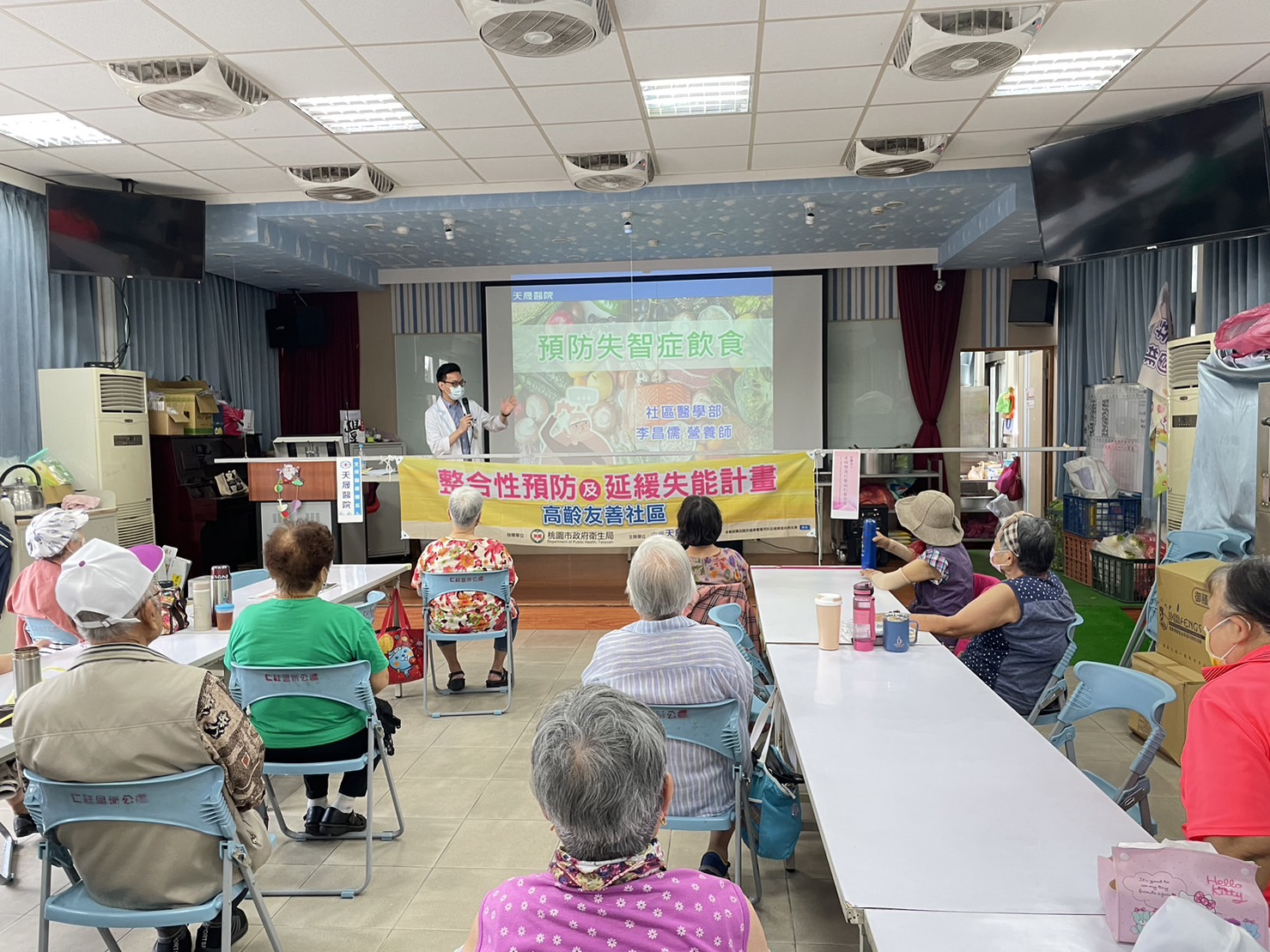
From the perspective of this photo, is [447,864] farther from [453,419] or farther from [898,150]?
[898,150]

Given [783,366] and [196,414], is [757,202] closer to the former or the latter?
[783,366]

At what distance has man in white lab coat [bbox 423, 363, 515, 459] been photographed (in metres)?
6.38

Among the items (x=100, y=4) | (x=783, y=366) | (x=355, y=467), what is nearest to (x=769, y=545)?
(x=783, y=366)

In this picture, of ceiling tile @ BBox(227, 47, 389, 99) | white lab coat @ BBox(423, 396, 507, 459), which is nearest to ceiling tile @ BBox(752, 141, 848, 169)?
ceiling tile @ BBox(227, 47, 389, 99)

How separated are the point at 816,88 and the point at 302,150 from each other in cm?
312

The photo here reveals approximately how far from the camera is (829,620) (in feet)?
8.95

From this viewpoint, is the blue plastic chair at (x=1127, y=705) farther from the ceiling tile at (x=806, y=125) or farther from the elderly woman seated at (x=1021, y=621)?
the ceiling tile at (x=806, y=125)

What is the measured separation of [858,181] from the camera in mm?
6004

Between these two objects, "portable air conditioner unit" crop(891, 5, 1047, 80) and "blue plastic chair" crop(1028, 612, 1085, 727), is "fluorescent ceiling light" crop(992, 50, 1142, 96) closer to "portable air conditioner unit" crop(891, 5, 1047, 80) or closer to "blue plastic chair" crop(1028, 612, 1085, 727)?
"portable air conditioner unit" crop(891, 5, 1047, 80)

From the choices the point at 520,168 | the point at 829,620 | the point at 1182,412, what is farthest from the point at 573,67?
the point at 1182,412

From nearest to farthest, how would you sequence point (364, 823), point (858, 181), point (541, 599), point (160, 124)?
point (364, 823), point (160, 124), point (858, 181), point (541, 599)

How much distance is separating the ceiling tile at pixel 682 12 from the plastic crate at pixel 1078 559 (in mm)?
4975

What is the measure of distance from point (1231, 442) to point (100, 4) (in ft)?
17.7

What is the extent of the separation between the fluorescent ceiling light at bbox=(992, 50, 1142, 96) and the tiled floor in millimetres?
3205
